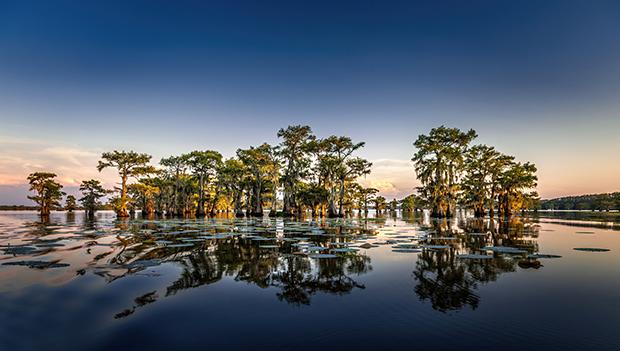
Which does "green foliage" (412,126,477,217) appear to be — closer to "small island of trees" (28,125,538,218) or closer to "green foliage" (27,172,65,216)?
"small island of trees" (28,125,538,218)

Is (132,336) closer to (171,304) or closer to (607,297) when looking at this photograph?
(171,304)

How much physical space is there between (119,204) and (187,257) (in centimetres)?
3858

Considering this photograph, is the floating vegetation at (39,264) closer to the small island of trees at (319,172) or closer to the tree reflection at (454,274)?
the tree reflection at (454,274)

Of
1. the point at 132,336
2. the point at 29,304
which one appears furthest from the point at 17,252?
the point at 132,336

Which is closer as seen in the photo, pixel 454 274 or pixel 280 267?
pixel 454 274

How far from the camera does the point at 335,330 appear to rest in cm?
322

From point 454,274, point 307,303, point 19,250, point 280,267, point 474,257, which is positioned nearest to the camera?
point 307,303

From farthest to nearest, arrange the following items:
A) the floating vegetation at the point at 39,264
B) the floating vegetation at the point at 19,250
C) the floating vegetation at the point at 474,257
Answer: the floating vegetation at the point at 19,250, the floating vegetation at the point at 474,257, the floating vegetation at the point at 39,264

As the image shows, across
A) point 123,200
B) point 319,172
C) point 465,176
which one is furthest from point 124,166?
point 465,176

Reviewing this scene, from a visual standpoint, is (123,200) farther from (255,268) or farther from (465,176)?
(465,176)

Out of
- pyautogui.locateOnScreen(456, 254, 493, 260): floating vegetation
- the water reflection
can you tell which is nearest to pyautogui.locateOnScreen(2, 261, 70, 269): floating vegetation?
the water reflection

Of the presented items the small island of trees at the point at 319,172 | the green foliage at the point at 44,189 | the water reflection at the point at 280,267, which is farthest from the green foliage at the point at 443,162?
the green foliage at the point at 44,189

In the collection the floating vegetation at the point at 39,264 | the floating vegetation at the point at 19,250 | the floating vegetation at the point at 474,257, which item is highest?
the floating vegetation at the point at 39,264

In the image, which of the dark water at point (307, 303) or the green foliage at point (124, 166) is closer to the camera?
the dark water at point (307, 303)
